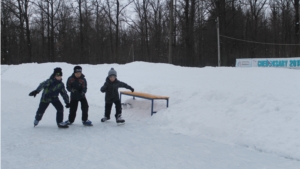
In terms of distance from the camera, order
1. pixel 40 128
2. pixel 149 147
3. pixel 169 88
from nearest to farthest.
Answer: pixel 149 147
pixel 40 128
pixel 169 88

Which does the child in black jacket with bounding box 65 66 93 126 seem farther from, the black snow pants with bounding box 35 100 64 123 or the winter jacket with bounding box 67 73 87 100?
the black snow pants with bounding box 35 100 64 123

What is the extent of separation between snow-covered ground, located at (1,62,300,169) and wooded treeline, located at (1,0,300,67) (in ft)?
76.6

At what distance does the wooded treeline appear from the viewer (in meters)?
35.7

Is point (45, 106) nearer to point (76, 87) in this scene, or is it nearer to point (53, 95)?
point (53, 95)

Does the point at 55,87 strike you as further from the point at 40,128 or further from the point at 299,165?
the point at 299,165

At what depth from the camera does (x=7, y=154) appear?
14.4 ft

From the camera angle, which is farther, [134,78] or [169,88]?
[134,78]

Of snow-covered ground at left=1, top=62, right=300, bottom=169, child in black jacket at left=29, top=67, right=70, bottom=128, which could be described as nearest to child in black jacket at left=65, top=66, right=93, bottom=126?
child in black jacket at left=29, top=67, right=70, bottom=128

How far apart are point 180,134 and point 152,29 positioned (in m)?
37.9

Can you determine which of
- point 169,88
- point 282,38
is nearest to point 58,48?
point 282,38

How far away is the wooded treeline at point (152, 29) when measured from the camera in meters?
35.7

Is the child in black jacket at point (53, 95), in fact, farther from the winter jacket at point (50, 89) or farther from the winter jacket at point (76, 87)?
the winter jacket at point (76, 87)

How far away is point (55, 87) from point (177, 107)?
314 centimetres

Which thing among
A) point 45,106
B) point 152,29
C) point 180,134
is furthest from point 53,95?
point 152,29
